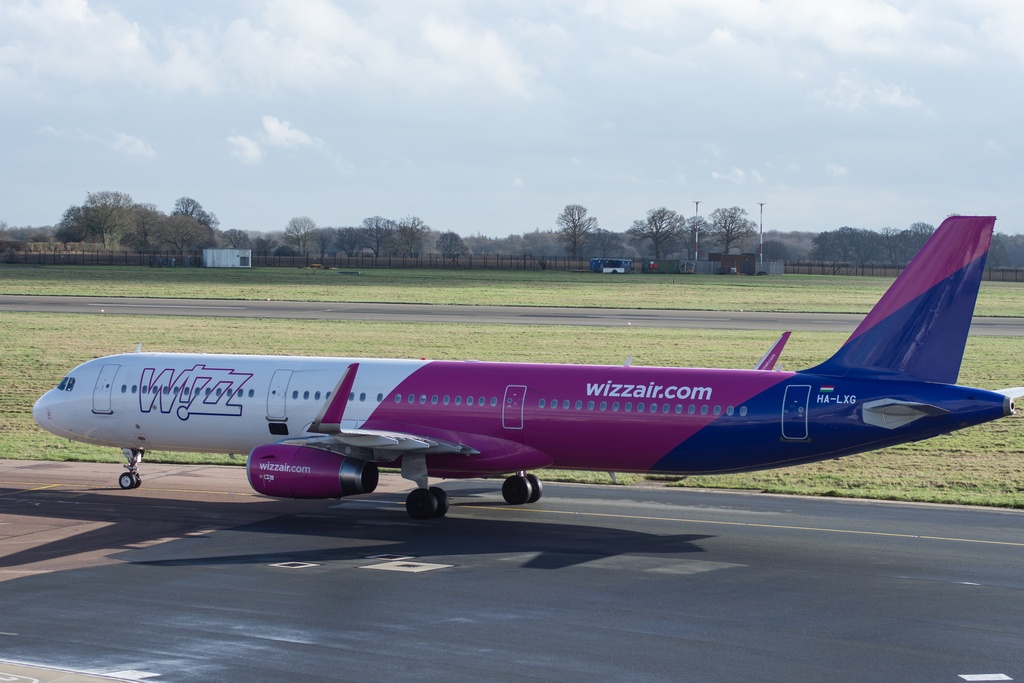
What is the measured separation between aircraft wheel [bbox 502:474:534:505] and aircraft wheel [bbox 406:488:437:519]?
2.81 metres

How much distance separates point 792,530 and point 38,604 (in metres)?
16.7

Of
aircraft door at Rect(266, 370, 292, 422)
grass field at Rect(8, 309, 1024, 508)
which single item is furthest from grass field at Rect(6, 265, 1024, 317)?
aircraft door at Rect(266, 370, 292, 422)

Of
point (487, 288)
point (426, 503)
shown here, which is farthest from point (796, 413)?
point (487, 288)

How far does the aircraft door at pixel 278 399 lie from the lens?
3180cm

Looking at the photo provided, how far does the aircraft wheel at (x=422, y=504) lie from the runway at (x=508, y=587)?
12.8 inches

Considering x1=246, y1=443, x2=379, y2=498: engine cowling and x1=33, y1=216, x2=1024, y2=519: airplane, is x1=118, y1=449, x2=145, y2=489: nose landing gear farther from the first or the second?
x1=246, y1=443, x2=379, y2=498: engine cowling

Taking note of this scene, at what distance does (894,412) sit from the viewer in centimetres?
2664

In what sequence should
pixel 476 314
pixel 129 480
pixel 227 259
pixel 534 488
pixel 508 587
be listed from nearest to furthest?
pixel 508 587, pixel 534 488, pixel 129 480, pixel 476 314, pixel 227 259

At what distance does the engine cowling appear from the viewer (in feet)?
93.1

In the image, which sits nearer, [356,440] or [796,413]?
[796,413]

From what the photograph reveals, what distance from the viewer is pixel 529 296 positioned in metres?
116

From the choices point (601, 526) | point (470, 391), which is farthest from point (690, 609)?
point (470, 391)

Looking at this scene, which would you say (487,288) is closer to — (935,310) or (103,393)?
(103,393)

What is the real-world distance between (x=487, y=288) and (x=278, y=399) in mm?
95536
